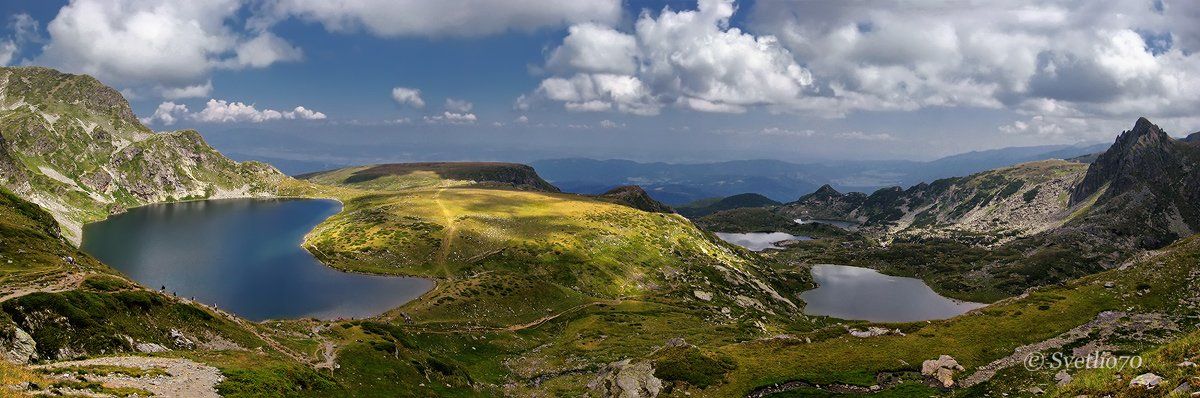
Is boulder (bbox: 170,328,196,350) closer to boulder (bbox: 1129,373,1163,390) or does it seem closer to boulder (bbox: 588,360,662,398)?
boulder (bbox: 588,360,662,398)

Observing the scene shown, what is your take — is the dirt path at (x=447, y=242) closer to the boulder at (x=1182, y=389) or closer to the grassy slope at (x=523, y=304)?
the grassy slope at (x=523, y=304)

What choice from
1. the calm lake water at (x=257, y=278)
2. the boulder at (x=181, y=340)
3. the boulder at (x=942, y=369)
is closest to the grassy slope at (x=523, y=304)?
the calm lake water at (x=257, y=278)

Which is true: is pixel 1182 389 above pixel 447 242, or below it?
above

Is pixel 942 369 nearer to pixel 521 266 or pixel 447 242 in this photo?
pixel 521 266

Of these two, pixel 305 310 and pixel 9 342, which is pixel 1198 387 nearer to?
pixel 9 342

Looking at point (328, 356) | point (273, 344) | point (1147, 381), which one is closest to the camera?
point (1147, 381)

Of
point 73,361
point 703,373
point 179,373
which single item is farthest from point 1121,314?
point 73,361

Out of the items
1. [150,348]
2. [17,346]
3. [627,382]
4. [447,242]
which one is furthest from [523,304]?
[17,346]
